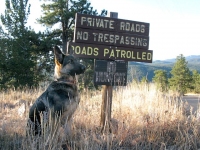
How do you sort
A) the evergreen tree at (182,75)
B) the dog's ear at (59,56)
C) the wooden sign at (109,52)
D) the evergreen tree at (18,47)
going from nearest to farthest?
1. the dog's ear at (59,56)
2. the wooden sign at (109,52)
3. the evergreen tree at (18,47)
4. the evergreen tree at (182,75)

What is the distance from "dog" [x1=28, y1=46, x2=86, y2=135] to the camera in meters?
3.59

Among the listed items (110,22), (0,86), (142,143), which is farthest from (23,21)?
(142,143)

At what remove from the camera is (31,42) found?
18750 mm

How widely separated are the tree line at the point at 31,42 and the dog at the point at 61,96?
1214cm

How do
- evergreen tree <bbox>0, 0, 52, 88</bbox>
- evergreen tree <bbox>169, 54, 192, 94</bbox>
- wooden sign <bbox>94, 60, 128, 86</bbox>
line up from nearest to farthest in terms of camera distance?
wooden sign <bbox>94, 60, 128, 86</bbox>, evergreen tree <bbox>0, 0, 52, 88</bbox>, evergreen tree <bbox>169, 54, 192, 94</bbox>

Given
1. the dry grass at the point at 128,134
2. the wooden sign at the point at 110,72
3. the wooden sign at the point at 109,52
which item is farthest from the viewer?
the wooden sign at the point at 110,72

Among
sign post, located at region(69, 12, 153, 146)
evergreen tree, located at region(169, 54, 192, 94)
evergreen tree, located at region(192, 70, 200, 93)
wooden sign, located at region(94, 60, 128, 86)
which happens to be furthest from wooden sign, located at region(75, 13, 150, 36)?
evergreen tree, located at region(169, 54, 192, 94)

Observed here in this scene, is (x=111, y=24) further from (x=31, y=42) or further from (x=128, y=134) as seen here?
(x=31, y=42)

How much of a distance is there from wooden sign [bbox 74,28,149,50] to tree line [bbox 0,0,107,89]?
11303 millimetres

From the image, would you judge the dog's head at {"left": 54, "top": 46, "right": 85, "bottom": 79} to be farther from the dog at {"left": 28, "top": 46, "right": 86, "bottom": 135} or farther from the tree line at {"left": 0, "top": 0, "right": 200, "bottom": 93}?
the tree line at {"left": 0, "top": 0, "right": 200, "bottom": 93}

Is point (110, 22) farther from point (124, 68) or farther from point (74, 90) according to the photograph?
point (74, 90)

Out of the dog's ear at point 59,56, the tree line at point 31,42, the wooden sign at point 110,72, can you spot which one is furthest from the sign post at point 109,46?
the tree line at point 31,42

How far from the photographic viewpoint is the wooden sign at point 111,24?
452 cm

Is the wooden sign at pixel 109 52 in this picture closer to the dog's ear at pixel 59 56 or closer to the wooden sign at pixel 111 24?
the wooden sign at pixel 111 24
